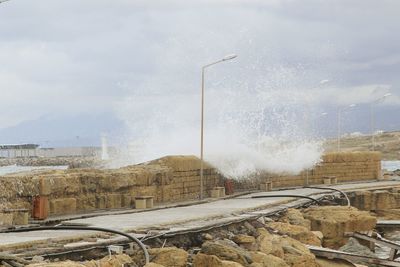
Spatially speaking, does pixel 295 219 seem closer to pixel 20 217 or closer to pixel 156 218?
pixel 156 218

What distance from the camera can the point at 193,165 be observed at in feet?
80.9

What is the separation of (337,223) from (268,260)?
8.19 metres

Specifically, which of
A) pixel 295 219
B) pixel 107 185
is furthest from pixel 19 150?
pixel 295 219

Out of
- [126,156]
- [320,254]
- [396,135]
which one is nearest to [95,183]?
[320,254]

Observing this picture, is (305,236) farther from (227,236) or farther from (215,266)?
(215,266)

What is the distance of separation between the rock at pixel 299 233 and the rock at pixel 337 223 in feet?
7.67

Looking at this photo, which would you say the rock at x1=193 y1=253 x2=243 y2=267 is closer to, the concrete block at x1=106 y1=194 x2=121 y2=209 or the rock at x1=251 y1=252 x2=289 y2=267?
the rock at x1=251 y1=252 x2=289 y2=267

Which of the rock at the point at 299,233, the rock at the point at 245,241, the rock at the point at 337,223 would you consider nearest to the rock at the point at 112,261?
the rock at the point at 245,241

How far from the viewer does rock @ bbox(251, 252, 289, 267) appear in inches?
460

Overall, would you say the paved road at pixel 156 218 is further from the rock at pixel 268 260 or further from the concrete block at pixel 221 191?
the rock at pixel 268 260

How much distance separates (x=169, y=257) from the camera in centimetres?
1134

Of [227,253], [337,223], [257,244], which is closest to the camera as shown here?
[227,253]

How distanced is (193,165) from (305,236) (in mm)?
8828

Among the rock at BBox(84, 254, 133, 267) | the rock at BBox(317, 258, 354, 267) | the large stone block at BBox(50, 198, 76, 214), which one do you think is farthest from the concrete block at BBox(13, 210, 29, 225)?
the rock at BBox(317, 258, 354, 267)
